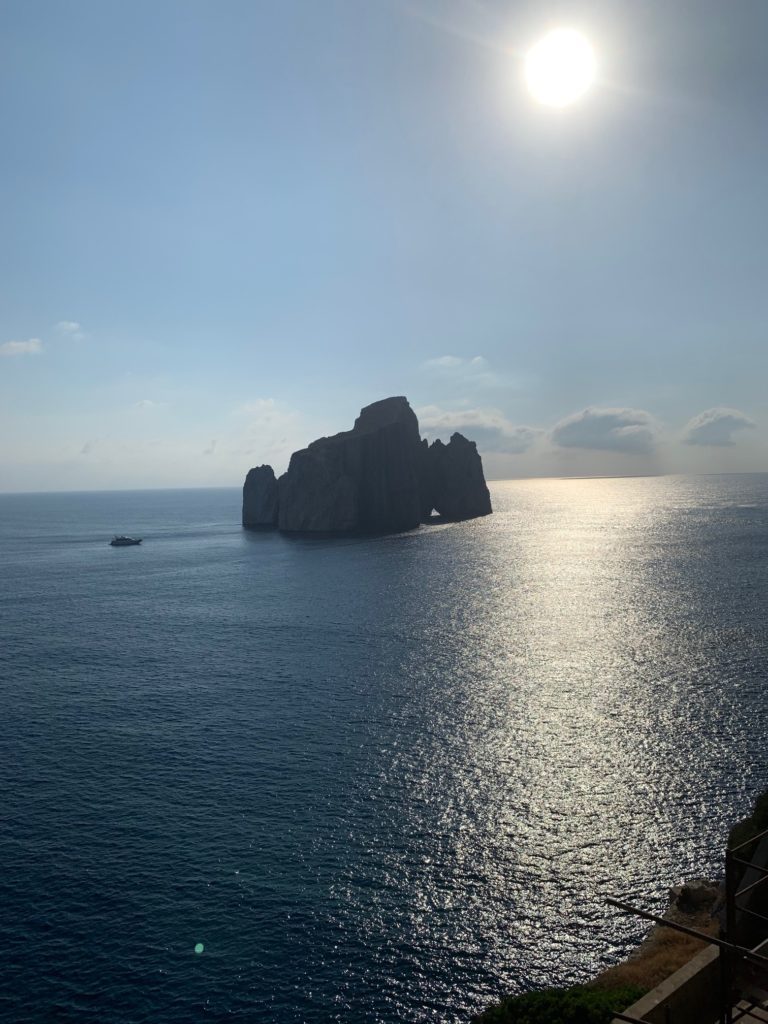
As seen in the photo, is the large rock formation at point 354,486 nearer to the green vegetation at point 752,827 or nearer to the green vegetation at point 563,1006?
the green vegetation at point 752,827

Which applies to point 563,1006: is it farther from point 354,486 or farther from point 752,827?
point 354,486

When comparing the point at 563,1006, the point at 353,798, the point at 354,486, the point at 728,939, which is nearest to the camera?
the point at 728,939

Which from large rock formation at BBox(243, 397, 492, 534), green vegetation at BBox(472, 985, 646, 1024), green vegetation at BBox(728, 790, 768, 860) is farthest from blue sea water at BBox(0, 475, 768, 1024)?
large rock formation at BBox(243, 397, 492, 534)

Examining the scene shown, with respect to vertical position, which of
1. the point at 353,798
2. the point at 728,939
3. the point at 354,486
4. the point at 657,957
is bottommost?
the point at 657,957

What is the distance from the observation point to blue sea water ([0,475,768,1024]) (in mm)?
27953

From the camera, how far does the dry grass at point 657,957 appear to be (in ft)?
Answer: 85.0

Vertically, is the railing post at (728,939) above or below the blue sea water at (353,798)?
above

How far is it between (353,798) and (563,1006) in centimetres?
1954

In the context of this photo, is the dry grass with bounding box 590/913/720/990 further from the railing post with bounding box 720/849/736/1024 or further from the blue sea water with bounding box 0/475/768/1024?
the railing post with bounding box 720/849/736/1024

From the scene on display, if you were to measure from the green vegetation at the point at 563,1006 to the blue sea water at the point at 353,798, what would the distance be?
119 inches

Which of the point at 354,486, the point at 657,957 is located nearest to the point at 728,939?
the point at 657,957

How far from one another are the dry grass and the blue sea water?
125 centimetres

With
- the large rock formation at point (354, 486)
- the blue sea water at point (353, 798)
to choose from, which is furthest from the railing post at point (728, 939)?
the large rock formation at point (354, 486)

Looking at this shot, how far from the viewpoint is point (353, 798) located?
4059 cm
